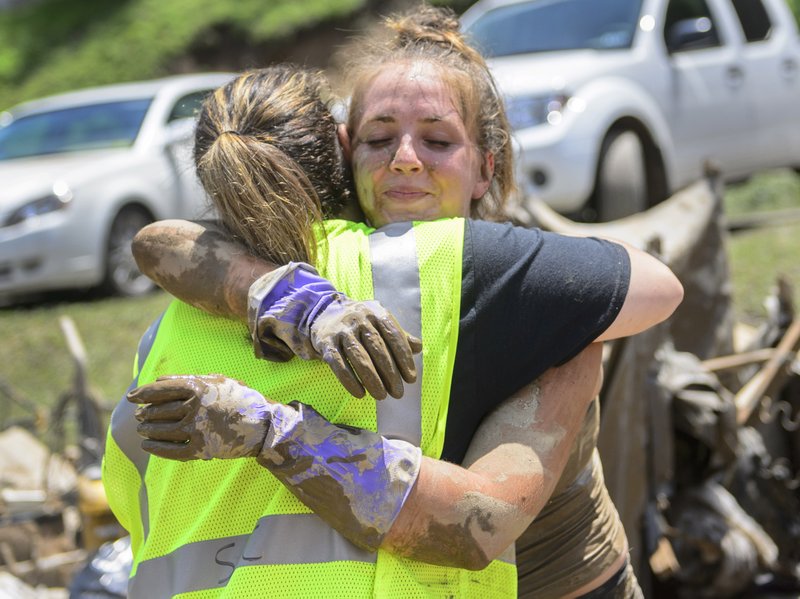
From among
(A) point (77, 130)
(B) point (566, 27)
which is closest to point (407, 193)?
(B) point (566, 27)

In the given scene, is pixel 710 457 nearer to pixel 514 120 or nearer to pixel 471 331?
pixel 471 331

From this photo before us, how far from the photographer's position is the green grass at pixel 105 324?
6.69 m

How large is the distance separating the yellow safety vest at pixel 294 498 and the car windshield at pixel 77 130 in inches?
279

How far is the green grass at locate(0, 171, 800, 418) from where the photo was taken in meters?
6.69

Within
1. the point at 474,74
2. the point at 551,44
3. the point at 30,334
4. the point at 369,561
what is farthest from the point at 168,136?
the point at 369,561

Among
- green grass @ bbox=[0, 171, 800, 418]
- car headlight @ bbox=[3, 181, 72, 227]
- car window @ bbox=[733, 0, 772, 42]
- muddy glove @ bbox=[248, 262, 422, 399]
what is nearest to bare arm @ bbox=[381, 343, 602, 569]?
muddy glove @ bbox=[248, 262, 422, 399]

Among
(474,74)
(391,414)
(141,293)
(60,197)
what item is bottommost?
(141,293)

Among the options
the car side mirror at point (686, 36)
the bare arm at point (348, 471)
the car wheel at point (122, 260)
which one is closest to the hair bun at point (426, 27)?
the bare arm at point (348, 471)

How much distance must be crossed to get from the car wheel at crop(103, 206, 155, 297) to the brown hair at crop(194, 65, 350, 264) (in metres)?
6.14

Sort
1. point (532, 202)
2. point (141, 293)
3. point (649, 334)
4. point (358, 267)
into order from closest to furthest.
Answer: point (358, 267) < point (649, 334) < point (532, 202) < point (141, 293)

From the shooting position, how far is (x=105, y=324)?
7.36 meters

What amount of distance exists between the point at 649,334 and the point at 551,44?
14.7ft

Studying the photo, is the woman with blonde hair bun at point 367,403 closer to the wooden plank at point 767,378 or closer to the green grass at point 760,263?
the wooden plank at point 767,378

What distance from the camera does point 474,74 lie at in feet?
6.73
